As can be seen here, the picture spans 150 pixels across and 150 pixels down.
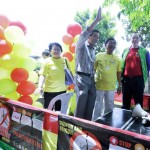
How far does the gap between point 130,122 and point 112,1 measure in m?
2.57

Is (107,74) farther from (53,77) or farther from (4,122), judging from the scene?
(4,122)

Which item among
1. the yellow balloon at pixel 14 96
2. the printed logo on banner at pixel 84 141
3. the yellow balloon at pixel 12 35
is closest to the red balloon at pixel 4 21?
the yellow balloon at pixel 12 35

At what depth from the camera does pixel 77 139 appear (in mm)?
2197

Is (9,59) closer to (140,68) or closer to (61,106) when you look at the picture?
(61,106)

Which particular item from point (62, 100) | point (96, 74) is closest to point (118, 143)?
Answer: point (62, 100)

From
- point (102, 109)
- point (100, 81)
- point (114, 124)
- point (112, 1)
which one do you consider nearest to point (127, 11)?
point (112, 1)

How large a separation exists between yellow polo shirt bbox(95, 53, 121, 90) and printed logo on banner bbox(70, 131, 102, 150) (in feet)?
6.84

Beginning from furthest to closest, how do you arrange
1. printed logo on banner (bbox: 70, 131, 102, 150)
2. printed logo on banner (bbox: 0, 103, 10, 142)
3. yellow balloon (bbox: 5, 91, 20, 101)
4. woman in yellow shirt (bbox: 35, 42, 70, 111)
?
yellow balloon (bbox: 5, 91, 20, 101) < woman in yellow shirt (bbox: 35, 42, 70, 111) < printed logo on banner (bbox: 0, 103, 10, 142) < printed logo on banner (bbox: 70, 131, 102, 150)

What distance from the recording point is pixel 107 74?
418cm

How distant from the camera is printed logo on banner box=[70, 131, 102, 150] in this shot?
2.06 m

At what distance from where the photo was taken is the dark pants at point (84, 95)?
11.9 ft

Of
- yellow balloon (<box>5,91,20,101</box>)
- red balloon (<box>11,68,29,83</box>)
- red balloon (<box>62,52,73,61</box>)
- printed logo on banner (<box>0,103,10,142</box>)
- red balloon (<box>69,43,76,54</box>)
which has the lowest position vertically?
printed logo on banner (<box>0,103,10,142</box>)

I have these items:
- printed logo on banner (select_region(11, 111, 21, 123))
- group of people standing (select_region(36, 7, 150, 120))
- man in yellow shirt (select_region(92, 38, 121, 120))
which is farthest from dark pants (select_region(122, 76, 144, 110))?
printed logo on banner (select_region(11, 111, 21, 123))

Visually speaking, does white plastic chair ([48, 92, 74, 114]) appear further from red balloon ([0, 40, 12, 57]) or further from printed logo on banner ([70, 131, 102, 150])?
printed logo on banner ([70, 131, 102, 150])
